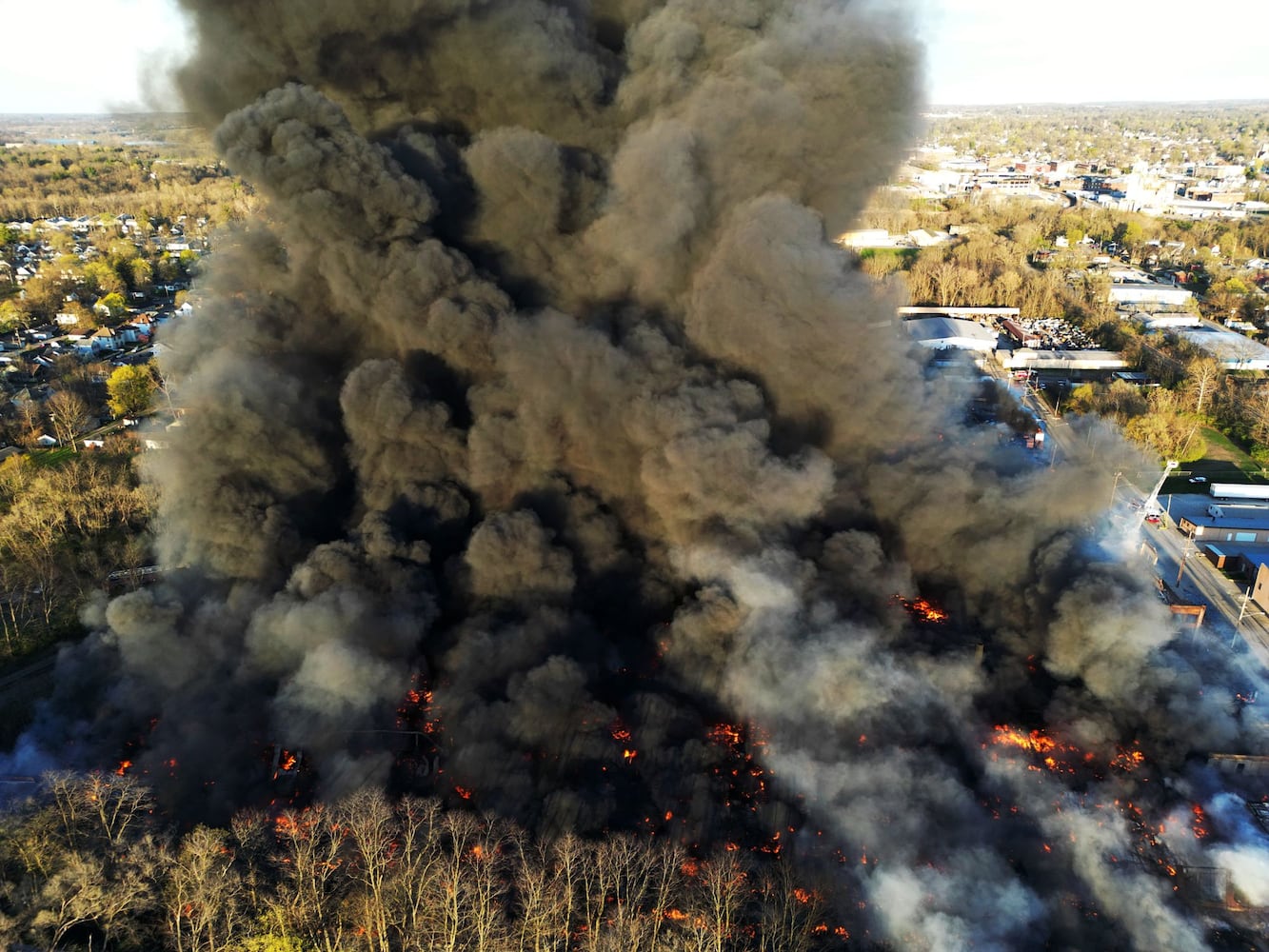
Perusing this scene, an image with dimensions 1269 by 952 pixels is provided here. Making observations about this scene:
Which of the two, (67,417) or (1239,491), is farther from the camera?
(67,417)

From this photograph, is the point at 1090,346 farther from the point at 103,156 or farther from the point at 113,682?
the point at 103,156

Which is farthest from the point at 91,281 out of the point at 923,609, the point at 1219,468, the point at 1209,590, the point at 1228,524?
the point at 1219,468

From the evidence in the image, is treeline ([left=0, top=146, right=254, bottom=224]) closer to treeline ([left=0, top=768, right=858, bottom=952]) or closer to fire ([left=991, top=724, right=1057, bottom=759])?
treeline ([left=0, top=768, right=858, bottom=952])

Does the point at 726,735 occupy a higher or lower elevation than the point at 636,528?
lower

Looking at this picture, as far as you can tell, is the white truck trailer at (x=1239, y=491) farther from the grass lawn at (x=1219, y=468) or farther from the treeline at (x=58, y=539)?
the treeline at (x=58, y=539)

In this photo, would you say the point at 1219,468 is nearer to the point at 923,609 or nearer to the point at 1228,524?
the point at 1228,524

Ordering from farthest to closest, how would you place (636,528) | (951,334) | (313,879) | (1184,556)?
1. (951,334)
2. (1184,556)
3. (636,528)
4. (313,879)

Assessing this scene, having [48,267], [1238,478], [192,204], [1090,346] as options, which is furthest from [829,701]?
[192,204]
